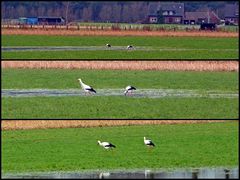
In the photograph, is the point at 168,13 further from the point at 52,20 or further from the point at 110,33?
the point at 52,20

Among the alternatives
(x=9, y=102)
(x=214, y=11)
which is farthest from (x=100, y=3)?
(x=9, y=102)

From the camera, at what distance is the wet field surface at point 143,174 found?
17547 millimetres

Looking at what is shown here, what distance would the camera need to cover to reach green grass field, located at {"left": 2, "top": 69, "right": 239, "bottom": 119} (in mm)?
26344

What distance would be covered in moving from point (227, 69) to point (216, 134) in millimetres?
12492

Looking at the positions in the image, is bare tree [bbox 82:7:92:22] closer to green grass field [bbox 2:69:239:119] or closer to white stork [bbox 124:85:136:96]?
green grass field [bbox 2:69:239:119]

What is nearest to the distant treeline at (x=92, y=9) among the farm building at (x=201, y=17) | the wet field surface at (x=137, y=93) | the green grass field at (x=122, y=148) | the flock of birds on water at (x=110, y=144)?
the farm building at (x=201, y=17)

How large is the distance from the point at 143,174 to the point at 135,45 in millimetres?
31099

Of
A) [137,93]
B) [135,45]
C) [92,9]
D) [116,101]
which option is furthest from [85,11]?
[116,101]

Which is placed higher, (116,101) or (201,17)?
(116,101)

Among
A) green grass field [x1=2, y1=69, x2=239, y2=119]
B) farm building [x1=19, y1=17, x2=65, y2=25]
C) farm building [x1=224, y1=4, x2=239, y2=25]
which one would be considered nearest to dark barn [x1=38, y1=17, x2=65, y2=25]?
farm building [x1=19, y1=17, x2=65, y2=25]

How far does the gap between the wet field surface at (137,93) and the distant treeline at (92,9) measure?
72.4 ft

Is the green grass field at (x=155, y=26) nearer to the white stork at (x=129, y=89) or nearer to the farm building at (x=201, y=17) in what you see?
the farm building at (x=201, y=17)

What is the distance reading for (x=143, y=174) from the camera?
18.0 metres

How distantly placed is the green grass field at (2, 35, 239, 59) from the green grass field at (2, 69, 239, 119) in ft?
23.6
